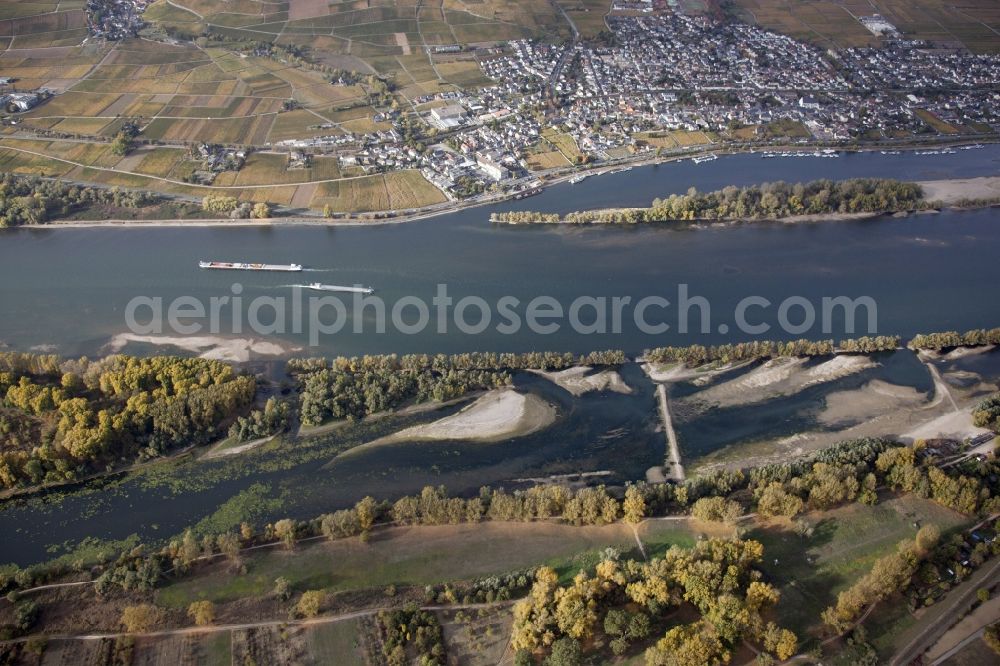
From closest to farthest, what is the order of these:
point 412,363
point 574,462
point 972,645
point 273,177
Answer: point 972,645
point 574,462
point 412,363
point 273,177

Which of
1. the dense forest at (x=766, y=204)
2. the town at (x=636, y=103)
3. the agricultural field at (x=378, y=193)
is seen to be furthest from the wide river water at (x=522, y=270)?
the town at (x=636, y=103)

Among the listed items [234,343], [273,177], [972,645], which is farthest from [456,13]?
[972,645]

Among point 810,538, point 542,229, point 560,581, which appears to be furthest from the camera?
point 542,229

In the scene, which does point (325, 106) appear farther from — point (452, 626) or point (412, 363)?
point (452, 626)

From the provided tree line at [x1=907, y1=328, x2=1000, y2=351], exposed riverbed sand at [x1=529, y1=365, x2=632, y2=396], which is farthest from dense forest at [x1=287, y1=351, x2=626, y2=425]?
tree line at [x1=907, y1=328, x2=1000, y2=351]

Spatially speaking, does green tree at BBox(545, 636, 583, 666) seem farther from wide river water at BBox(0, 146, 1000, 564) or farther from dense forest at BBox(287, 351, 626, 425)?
dense forest at BBox(287, 351, 626, 425)

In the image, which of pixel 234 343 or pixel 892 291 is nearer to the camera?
pixel 234 343
